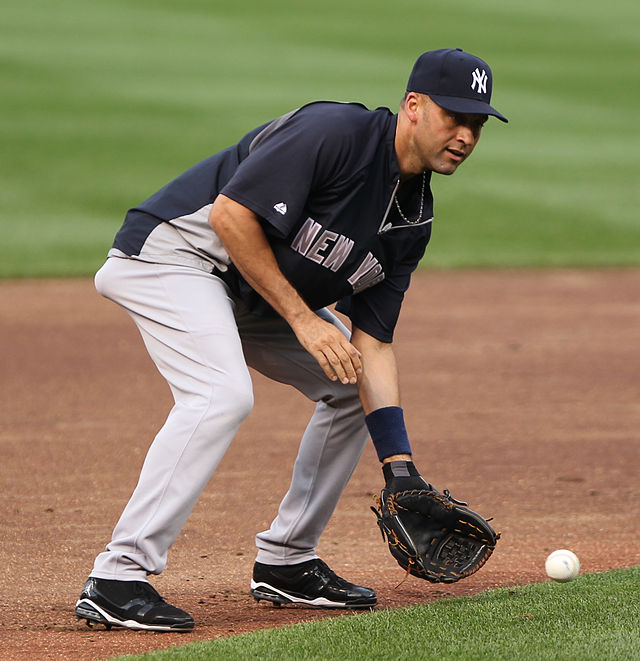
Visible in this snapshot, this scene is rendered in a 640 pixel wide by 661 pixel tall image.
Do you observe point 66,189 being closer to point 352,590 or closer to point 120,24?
point 120,24

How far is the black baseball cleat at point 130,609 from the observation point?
3.78 m

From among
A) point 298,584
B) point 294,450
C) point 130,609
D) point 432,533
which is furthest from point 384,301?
point 294,450

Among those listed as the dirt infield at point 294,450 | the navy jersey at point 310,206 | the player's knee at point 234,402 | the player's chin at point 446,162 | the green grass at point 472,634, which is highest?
the player's chin at point 446,162

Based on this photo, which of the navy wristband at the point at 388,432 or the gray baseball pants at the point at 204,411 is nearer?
the gray baseball pants at the point at 204,411

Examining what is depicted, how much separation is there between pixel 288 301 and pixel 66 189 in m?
14.9

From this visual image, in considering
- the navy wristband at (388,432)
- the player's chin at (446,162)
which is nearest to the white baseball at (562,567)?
the navy wristband at (388,432)

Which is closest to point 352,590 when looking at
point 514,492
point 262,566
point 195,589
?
point 262,566

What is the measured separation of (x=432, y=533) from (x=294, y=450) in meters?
3.06

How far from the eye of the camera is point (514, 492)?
20.0 ft

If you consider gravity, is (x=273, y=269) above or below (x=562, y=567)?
above

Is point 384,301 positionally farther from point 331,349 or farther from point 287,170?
point 287,170

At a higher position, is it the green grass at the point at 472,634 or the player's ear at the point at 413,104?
the player's ear at the point at 413,104

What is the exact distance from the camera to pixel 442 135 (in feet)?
12.5

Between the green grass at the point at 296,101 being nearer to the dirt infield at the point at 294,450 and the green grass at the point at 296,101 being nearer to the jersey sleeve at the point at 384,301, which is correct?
the dirt infield at the point at 294,450
